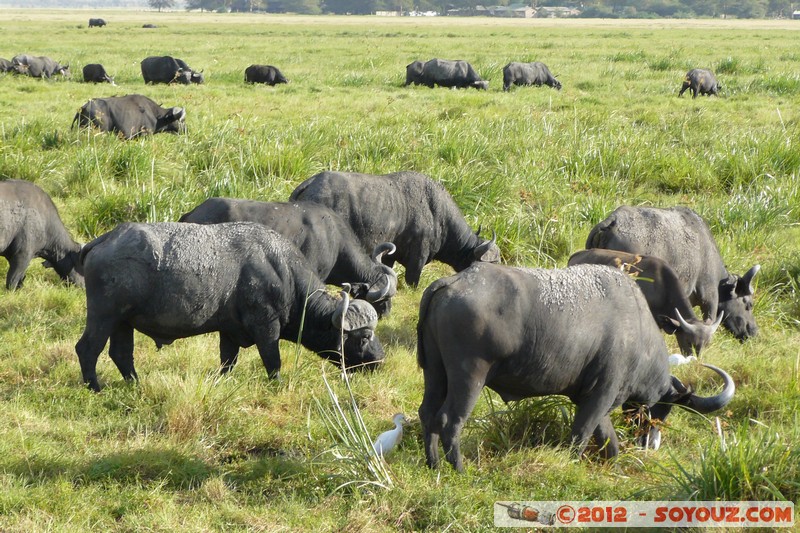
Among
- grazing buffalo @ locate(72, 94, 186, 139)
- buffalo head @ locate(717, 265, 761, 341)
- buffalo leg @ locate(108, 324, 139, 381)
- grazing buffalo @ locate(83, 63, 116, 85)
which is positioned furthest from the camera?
grazing buffalo @ locate(83, 63, 116, 85)

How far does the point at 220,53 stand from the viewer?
125 ft

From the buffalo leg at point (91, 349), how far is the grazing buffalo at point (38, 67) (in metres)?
21.8

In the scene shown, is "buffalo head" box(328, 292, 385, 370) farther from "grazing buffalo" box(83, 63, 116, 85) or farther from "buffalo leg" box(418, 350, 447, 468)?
"grazing buffalo" box(83, 63, 116, 85)

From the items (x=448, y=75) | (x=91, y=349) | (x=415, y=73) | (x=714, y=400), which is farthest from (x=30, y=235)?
(x=448, y=75)

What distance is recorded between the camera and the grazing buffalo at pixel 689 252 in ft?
28.2

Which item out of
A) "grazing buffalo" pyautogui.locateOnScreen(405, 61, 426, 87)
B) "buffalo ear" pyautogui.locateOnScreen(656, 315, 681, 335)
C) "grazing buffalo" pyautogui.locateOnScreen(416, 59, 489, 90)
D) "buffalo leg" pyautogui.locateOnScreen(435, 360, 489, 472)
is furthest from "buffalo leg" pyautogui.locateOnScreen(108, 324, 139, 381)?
"grazing buffalo" pyautogui.locateOnScreen(416, 59, 489, 90)

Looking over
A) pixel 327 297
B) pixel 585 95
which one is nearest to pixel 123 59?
pixel 585 95

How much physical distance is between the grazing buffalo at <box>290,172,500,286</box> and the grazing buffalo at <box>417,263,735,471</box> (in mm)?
3953

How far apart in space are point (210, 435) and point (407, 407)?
1.54 metres

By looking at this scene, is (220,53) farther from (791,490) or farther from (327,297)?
(791,490)

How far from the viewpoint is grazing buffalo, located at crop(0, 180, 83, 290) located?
9578mm

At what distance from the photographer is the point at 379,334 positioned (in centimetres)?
867

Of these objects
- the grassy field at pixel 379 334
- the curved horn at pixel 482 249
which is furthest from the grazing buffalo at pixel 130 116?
the curved horn at pixel 482 249

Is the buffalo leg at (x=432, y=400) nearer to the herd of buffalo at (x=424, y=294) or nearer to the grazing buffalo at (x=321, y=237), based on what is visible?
the herd of buffalo at (x=424, y=294)
